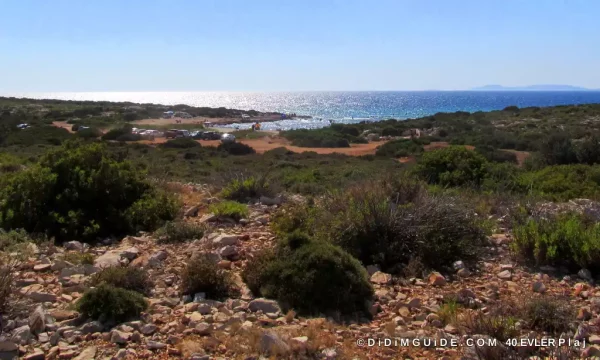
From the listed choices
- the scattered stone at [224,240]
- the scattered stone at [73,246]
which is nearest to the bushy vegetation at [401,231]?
the scattered stone at [224,240]

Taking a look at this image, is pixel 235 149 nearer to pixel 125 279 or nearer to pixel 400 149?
pixel 400 149

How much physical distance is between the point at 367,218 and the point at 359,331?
2035 millimetres

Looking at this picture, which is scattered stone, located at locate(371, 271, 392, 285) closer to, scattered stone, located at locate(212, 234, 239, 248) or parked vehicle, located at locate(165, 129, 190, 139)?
scattered stone, located at locate(212, 234, 239, 248)

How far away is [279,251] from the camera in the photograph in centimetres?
514

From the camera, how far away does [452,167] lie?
13.3 metres

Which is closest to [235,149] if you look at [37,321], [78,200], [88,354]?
[78,200]

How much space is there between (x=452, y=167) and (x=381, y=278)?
8.80 m

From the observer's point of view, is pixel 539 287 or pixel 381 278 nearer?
pixel 539 287

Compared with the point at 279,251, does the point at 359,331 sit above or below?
below

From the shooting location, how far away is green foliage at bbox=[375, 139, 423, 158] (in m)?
31.0

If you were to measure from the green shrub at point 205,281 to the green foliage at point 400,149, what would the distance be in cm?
2675

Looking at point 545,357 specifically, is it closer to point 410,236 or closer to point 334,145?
point 410,236

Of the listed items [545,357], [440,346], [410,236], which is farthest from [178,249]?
[545,357]

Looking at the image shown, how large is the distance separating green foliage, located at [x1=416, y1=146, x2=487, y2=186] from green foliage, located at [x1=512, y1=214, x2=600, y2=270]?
264 inches
